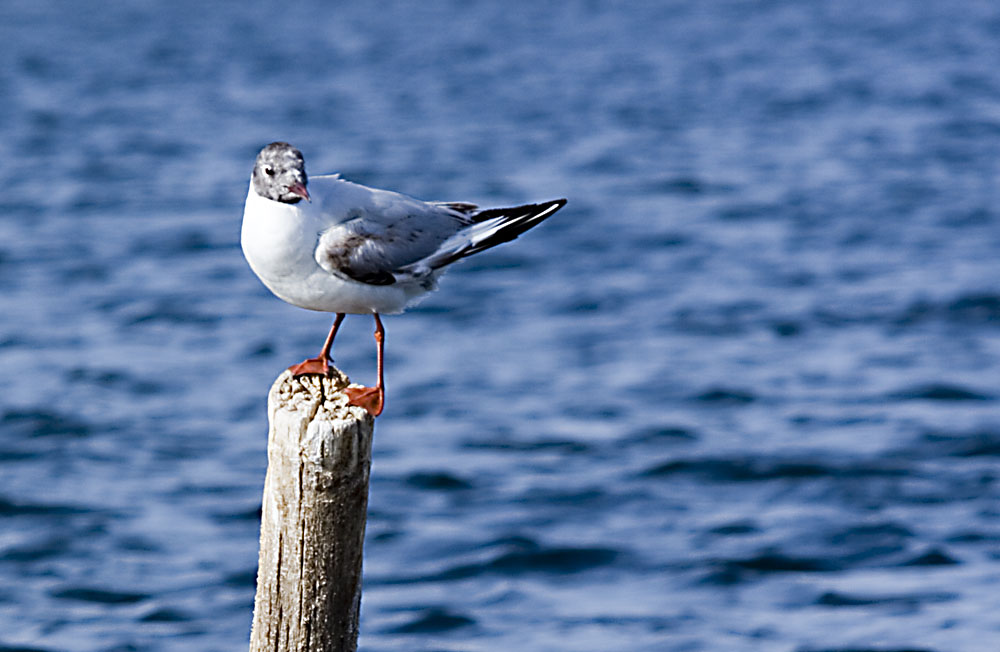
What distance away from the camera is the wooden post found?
18.3 ft

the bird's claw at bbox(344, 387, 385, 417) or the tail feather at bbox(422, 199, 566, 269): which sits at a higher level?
the tail feather at bbox(422, 199, 566, 269)

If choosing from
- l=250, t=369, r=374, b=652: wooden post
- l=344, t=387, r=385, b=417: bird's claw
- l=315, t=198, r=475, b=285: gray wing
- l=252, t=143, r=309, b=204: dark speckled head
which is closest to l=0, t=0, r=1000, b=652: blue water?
l=250, t=369, r=374, b=652: wooden post

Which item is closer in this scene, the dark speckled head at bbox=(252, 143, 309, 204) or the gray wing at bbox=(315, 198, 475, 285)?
the dark speckled head at bbox=(252, 143, 309, 204)

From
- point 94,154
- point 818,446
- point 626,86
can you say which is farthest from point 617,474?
point 626,86

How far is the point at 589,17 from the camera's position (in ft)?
157

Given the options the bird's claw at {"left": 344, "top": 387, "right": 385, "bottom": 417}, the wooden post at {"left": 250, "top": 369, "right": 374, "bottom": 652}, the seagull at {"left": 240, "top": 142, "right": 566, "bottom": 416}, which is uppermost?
the seagull at {"left": 240, "top": 142, "right": 566, "bottom": 416}

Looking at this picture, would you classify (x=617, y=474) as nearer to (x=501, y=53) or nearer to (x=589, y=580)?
(x=589, y=580)

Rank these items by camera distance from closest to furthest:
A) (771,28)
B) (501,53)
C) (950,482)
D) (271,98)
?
1. (950,482)
2. (271,98)
3. (501,53)
4. (771,28)

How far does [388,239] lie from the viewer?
604cm

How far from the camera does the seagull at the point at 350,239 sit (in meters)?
5.64

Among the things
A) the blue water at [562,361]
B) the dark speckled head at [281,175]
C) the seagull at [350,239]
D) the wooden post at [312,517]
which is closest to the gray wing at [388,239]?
the seagull at [350,239]

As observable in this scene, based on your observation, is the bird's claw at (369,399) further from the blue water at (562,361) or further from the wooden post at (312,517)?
the blue water at (562,361)

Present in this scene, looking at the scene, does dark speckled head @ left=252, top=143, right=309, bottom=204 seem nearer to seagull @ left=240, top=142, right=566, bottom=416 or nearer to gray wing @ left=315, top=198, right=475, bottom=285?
seagull @ left=240, top=142, right=566, bottom=416

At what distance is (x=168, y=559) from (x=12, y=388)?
19.6 feet
